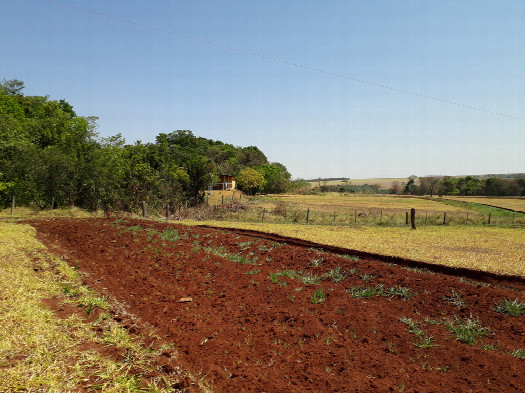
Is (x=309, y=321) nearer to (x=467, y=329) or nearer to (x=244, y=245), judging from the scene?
(x=467, y=329)

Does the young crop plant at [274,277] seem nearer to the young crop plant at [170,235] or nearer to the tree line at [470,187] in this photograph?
the young crop plant at [170,235]

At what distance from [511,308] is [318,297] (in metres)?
3.76

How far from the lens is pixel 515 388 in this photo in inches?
147

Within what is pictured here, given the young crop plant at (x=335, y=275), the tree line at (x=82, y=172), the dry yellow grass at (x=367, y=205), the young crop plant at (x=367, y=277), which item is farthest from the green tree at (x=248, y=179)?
the young crop plant at (x=367, y=277)

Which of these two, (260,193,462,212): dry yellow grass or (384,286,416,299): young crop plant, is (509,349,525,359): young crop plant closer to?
(384,286,416,299): young crop plant

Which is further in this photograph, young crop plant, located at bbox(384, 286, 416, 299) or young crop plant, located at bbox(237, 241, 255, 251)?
young crop plant, located at bbox(237, 241, 255, 251)

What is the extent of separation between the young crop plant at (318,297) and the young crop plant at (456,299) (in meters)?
2.65

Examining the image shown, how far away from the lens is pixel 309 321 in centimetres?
552

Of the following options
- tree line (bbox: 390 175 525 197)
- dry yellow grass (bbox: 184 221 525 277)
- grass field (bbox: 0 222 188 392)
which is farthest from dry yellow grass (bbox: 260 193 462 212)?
grass field (bbox: 0 222 188 392)

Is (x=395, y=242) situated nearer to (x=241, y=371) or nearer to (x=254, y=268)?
(x=254, y=268)

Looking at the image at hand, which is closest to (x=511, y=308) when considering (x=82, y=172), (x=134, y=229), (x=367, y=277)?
(x=367, y=277)

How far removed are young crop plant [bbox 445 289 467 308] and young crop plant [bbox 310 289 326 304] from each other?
2646mm

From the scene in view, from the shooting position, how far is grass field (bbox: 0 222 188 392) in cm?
336

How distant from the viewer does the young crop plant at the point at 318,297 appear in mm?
6520
